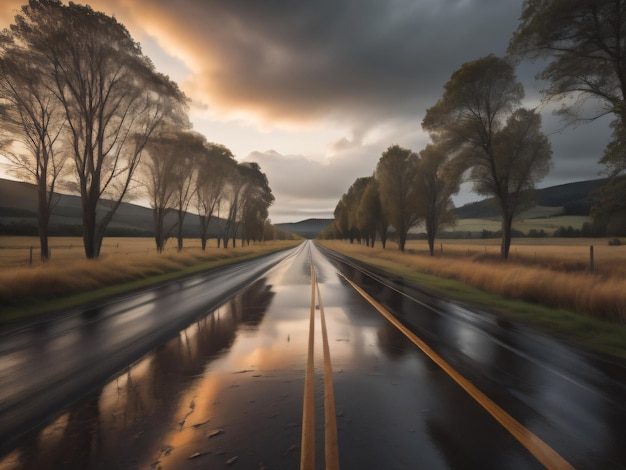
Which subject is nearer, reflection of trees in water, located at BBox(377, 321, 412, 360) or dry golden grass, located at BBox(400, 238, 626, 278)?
reflection of trees in water, located at BBox(377, 321, 412, 360)

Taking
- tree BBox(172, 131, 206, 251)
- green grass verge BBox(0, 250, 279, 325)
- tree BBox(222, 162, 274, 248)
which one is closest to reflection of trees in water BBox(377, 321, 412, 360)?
green grass verge BBox(0, 250, 279, 325)

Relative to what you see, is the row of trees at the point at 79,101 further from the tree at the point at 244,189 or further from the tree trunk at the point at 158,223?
the tree at the point at 244,189

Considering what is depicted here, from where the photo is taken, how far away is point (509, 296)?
1197 cm

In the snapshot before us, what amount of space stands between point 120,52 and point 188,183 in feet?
57.8

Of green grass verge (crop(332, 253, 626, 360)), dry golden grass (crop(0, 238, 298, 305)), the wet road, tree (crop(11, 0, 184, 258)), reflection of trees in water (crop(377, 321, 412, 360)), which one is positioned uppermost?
tree (crop(11, 0, 184, 258))

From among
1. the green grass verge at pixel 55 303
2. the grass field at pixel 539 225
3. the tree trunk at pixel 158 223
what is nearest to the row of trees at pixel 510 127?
the green grass verge at pixel 55 303

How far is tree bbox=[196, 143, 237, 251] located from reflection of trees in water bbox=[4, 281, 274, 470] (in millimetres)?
31162

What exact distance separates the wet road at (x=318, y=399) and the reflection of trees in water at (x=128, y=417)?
0.02m

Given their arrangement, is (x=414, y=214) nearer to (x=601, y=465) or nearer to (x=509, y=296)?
(x=509, y=296)

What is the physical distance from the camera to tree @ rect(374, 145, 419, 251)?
38812 millimetres

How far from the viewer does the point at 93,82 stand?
60.0 ft

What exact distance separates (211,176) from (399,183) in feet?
71.3

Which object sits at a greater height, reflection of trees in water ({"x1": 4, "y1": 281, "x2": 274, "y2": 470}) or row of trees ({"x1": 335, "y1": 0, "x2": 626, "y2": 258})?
row of trees ({"x1": 335, "y1": 0, "x2": 626, "y2": 258})

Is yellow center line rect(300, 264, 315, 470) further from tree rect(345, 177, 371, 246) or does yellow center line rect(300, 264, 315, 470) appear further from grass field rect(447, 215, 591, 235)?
grass field rect(447, 215, 591, 235)
